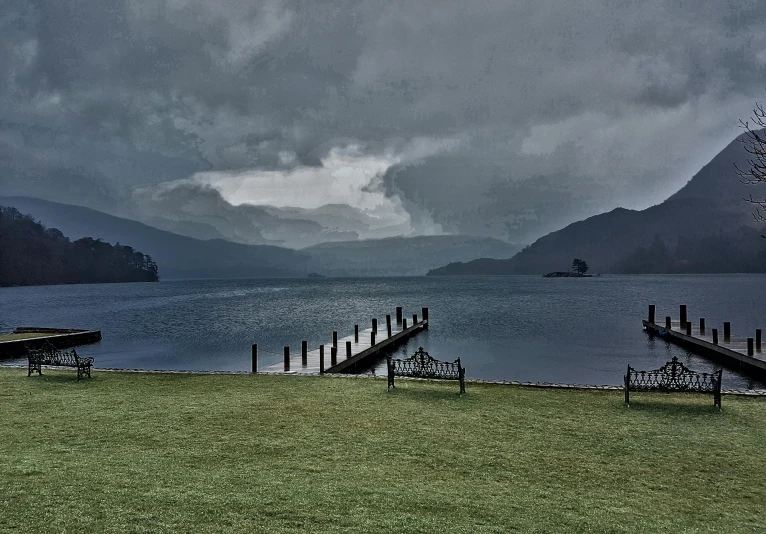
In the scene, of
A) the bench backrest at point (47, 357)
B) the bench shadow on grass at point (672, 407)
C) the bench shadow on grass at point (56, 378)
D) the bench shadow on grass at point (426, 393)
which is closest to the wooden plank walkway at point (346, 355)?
the bench shadow on grass at point (426, 393)

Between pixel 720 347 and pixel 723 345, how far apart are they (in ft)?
1.86

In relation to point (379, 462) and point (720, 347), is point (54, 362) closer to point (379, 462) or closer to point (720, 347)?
point (379, 462)

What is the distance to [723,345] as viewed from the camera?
110ft

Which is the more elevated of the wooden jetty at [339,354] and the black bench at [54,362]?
the black bench at [54,362]

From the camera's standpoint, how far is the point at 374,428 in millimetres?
11180

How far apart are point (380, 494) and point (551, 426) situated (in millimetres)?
5368

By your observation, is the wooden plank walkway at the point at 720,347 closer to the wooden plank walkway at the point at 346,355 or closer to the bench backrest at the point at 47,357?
the wooden plank walkway at the point at 346,355

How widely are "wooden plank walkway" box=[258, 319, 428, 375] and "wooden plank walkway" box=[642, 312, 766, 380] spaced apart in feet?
67.9

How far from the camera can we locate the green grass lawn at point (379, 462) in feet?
22.2

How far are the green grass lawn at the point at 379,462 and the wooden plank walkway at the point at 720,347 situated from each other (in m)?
16.6

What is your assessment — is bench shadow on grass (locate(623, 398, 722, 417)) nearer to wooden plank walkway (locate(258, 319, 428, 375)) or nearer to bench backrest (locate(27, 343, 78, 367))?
wooden plank walkway (locate(258, 319, 428, 375))

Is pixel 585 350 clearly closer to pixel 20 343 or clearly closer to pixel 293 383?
pixel 293 383

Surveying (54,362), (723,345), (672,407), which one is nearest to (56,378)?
(54,362)

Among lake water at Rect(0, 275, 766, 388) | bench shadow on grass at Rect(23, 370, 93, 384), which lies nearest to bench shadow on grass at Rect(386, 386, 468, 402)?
bench shadow on grass at Rect(23, 370, 93, 384)
